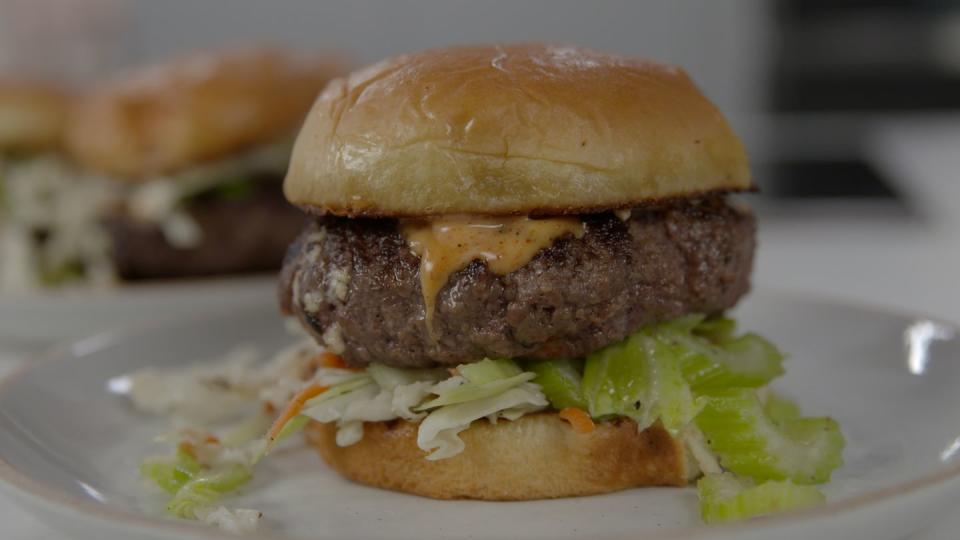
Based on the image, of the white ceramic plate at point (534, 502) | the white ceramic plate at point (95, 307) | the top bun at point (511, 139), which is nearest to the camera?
the white ceramic plate at point (534, 502)

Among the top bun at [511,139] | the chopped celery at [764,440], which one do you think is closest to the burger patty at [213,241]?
the top bun at [511,139]

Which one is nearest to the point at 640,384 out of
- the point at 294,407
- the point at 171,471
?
the point at 294,407

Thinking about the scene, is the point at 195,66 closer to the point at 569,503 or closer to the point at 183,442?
the point at 183,442

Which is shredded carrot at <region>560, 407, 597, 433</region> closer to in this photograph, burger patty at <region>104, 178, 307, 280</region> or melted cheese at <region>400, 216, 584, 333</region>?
melted cheese at <region>400, 216, 584, 333</region>

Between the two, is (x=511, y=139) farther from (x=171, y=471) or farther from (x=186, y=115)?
(x=186, y=115)

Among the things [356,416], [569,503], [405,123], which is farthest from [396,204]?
[569,503]

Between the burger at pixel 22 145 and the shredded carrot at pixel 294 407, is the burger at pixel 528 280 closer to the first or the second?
the shredded carrot at pixel 294 407
